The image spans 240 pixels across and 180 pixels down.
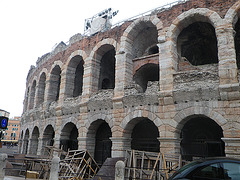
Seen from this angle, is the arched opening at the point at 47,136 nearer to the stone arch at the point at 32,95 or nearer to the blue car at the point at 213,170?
the stone arch at the point at 32,95

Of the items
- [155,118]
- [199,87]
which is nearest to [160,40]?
[199,87]

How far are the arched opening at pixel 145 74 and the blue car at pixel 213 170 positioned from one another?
910 cm

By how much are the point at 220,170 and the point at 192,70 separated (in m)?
7.24

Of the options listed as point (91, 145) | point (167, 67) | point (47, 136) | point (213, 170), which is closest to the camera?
point (213, 170)

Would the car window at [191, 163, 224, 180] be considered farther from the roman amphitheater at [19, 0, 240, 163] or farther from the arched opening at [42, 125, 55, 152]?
the arched opening at [42, 125, 55, 152]

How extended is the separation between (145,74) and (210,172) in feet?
34.0

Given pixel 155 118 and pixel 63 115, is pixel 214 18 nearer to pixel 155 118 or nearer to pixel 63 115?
pixel 155 118

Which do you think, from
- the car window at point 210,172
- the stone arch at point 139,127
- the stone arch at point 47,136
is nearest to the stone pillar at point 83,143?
the stone arch at point 139,127

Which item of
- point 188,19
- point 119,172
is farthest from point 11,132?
point 119,172

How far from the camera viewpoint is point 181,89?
10516mm

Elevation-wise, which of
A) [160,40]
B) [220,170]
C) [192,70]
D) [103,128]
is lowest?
[220,170]

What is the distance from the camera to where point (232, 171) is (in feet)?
14.3

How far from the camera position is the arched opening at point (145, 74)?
13.5 meters

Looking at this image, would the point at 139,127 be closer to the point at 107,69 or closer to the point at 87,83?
the point at 87,83
